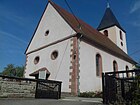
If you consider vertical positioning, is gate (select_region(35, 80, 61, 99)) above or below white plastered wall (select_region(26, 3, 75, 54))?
below

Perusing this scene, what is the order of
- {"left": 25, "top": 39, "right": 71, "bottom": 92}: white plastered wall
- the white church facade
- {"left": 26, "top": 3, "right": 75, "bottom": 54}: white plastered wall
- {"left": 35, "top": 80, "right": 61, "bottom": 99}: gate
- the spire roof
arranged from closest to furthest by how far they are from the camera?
{"left": 35, "top": 80, "right": 61, "bottom": 99}: gate → the white church facade → {"left": 25, "top": 39, "right": 71, "bottom": 92}: white plastered wall → {"left": 26, "top": 3, "right": 75, "bottom": 54}: white plastered wall → the spire roof

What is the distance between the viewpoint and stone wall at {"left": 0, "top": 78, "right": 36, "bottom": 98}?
7.50m

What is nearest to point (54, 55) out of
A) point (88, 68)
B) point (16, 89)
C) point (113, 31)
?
point (88, 68)

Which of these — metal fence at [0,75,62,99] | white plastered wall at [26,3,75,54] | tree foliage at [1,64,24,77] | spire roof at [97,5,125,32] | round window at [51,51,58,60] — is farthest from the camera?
tree foliage at [1,64,24,77]

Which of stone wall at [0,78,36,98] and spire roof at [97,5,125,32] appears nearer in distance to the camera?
stone wall at [0,78,36,98]

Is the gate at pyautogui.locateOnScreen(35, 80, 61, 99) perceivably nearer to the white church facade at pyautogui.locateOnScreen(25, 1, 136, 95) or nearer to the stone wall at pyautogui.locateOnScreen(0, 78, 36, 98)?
the stone wall at pyautogui.locateOnScreen(0, 78, 36, 98)

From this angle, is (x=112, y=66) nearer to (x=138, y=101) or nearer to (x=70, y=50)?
(x=70, y=50)

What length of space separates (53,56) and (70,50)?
2374 mm

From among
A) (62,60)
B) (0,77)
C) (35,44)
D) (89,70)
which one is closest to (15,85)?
(0,77)

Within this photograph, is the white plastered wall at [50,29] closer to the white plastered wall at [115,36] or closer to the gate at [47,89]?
the gate at [47,89]

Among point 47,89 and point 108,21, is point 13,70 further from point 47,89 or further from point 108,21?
point 47,89

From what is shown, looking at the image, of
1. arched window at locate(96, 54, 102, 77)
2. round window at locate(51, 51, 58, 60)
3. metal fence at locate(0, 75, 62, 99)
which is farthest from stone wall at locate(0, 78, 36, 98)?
arched window at locate(96, 54, 102, 77)

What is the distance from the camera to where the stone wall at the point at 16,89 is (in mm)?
7500

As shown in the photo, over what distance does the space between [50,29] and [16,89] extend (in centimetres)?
1011
